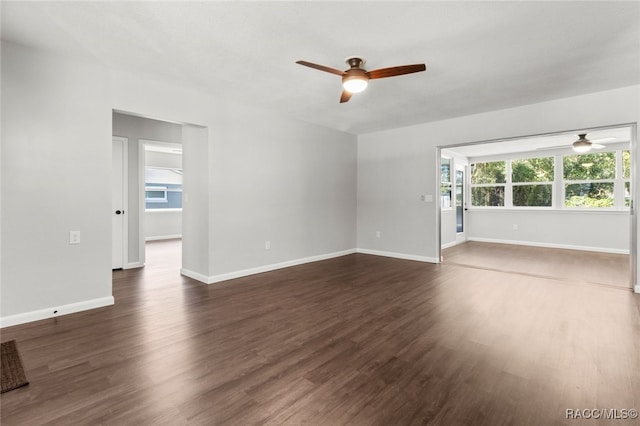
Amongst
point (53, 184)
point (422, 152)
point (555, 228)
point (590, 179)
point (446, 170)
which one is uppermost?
point (422, 152)

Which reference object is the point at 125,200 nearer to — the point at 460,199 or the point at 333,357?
the point at 333,357

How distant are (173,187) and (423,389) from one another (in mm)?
9799

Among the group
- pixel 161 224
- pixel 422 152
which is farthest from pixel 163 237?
pixel 422 152

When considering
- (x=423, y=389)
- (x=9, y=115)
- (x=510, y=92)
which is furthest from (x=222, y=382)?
(x=510, y=92)

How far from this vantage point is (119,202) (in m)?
5.02

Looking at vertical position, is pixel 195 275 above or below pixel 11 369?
above

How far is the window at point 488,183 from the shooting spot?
827 centimetres

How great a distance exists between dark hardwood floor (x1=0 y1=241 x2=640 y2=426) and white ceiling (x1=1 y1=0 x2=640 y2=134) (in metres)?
2.54

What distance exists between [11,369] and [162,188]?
8113mm

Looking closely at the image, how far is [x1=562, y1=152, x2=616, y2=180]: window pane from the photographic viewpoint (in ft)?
22.3

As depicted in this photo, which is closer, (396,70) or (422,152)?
(396,70)

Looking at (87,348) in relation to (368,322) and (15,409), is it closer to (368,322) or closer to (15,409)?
(15,409)

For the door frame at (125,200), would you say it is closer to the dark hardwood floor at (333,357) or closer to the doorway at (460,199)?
the dark hardwood floor at (333,357)

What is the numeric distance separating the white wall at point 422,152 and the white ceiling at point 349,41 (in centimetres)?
32
